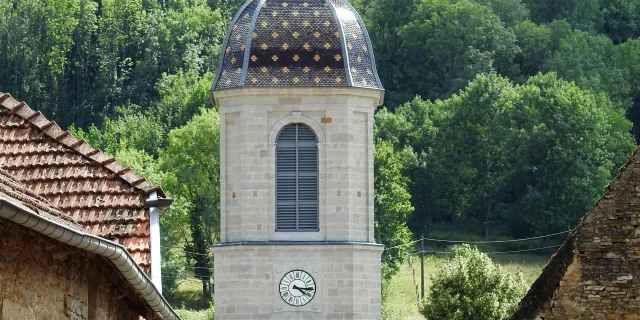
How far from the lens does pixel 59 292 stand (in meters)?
21.1

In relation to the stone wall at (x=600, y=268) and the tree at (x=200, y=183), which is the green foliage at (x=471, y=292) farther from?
the stone wall at (x=600, y=268)

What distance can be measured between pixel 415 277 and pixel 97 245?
7865 centimetres

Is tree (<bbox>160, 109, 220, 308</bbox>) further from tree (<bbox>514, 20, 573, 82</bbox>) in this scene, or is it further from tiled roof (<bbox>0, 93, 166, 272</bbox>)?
tiled roof (<bbox>0, 93, 166, 272</bbox>)

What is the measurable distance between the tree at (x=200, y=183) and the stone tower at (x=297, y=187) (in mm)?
39708

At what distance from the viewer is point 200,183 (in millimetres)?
101438

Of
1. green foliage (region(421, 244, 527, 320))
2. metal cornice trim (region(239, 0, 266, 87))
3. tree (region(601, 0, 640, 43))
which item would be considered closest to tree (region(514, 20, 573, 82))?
tree (region(601, 0, 640, 43))

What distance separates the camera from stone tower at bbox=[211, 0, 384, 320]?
2205 inches

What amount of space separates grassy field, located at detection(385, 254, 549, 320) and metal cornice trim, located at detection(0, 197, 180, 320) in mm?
64633

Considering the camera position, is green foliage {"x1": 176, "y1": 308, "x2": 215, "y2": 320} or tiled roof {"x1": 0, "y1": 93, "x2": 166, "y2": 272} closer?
tiled roof {"x1": 0, "y1": 93, "x2": 166, "y2": 272}

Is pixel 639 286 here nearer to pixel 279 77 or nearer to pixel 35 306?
pixel 35 306

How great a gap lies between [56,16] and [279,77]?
7699 centimetres

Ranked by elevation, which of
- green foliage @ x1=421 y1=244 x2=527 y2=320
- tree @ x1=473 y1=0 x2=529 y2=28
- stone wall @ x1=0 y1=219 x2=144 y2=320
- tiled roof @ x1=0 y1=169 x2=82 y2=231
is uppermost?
tree @ x1=473 y1=0 x2=529 y2=28

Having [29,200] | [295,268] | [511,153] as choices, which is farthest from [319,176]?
[511,153]

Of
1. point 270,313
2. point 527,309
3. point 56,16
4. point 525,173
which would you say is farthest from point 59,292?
point 56,16
